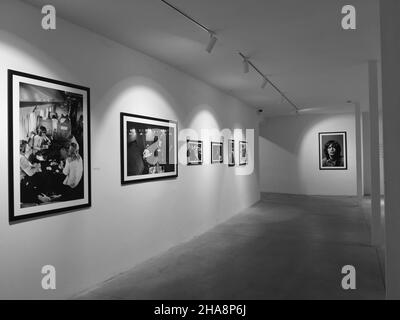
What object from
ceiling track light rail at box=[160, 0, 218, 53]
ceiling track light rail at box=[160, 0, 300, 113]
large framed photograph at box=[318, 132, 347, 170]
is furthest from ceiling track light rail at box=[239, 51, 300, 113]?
large framed photograph at box=[318, 132, 347, 170]

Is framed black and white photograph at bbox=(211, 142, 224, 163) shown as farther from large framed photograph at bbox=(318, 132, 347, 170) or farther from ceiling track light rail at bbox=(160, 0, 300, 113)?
large framed photograph at bbox=(318, 132, 347, 170)

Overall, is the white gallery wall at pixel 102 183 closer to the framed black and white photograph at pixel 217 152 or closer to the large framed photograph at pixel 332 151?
the framed black and white photograph at pixel 217 152

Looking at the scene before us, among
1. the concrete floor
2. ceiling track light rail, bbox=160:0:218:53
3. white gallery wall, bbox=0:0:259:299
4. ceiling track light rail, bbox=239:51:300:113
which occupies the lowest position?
the concrete floor

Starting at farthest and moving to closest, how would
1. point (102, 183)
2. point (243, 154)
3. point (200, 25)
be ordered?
point (243, 154)
point (102, 183)
point (200, 25)

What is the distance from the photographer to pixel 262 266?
4.63 metres

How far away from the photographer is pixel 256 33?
420 cm

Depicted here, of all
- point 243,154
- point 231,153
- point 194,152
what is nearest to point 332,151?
point 243,154

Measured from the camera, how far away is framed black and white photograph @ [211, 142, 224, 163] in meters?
7.26

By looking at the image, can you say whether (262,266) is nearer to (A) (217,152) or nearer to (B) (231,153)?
(A) (217,152)

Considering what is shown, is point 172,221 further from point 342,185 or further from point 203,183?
point 342,185

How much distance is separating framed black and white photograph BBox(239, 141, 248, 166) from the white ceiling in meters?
2.79

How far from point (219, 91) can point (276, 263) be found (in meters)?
4.38

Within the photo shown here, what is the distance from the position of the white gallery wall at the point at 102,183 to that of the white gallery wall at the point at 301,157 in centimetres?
722

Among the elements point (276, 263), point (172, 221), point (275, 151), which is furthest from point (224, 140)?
point (275, 151)
